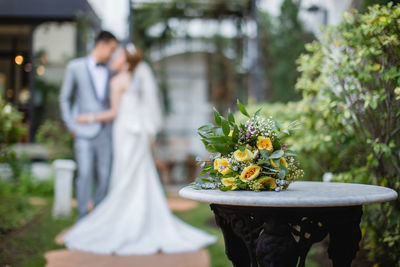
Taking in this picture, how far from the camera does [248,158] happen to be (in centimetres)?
221

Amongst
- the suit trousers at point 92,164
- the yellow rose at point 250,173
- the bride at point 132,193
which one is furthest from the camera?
the suit trousers at point 92,164

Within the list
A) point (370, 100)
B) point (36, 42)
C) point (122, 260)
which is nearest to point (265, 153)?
point (370, 100)

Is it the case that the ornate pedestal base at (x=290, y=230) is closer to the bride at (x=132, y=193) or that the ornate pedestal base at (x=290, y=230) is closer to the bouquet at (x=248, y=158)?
the bouquet at (x=248, y=158)

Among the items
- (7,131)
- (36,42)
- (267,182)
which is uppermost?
(36,42)

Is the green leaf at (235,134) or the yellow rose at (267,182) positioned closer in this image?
the yellow rose at (267,182)

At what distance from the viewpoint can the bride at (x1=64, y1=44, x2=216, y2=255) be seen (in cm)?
459

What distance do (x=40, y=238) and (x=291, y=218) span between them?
142 inches

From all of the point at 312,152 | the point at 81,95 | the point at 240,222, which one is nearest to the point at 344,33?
the point at 312,152

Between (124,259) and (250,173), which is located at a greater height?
(250,173)

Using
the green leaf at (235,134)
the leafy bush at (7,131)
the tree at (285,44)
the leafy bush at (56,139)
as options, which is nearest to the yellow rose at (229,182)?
the green leaf at (235,134)

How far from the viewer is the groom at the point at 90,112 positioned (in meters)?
5.21

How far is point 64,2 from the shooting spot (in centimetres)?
935

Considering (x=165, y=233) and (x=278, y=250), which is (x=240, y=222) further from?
(x=165, y=233)

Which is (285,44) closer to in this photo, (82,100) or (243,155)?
(82,100)
